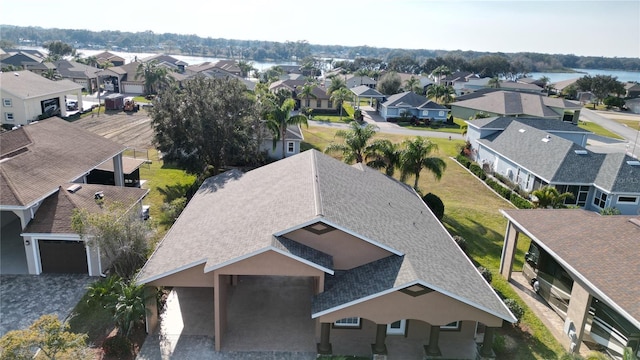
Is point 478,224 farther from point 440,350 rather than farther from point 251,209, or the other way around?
point 251,209

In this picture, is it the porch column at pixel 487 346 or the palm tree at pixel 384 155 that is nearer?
the porch column at pixel 487 346

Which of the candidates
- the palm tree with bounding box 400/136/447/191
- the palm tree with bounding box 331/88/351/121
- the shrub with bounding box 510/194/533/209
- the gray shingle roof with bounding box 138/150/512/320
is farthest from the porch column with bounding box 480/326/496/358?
the palm tree with bounding box 331/88/351/121

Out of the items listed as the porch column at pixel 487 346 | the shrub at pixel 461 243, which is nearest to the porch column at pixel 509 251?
the shrub at pixel 461 243

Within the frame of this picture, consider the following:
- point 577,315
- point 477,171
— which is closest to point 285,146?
point 477,171

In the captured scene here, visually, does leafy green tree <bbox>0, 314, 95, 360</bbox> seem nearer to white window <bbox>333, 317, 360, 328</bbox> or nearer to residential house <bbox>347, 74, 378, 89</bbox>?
white window <bbox>333, 317, 360, 328</bbox>

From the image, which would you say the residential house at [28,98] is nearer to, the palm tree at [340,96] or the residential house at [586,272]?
the palm tree at [340,96]
